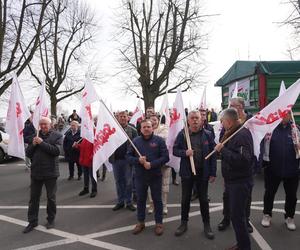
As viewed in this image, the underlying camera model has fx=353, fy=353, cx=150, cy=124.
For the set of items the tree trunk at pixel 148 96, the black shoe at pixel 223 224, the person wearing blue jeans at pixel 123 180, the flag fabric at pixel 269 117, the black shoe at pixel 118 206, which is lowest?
the black shoe at pixel 118 206

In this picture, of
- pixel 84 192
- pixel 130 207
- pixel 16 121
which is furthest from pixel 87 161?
pixel 16 121

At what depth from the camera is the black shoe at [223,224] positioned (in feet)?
17.6

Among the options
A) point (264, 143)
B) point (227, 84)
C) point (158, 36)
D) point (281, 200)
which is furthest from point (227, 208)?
point (158, 36)

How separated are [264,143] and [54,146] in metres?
3.24

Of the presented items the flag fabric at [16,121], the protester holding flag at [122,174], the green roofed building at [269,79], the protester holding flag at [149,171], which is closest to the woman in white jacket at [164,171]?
the protester holding flag at [122,174]

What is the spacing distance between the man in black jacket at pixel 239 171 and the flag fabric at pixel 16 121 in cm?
353

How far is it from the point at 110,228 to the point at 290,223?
2.79m

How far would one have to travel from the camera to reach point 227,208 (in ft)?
18.0

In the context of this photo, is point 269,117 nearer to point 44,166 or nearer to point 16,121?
point 44,166

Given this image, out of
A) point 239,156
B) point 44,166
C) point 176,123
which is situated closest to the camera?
point 239,156

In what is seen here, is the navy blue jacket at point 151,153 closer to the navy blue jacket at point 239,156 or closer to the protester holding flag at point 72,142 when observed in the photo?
the navy blue jacket at point 239,156

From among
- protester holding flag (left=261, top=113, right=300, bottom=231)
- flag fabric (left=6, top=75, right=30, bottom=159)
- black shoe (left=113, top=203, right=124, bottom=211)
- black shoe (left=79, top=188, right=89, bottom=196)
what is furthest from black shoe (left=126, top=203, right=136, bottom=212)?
protester holding flag (left=261, top=113, right=300, bottom=231)

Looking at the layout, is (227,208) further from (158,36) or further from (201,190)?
(158,36)

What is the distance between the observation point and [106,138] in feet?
18.1
